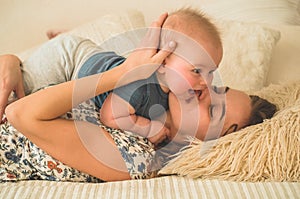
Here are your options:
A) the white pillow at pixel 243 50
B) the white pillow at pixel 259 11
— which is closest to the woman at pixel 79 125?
the white pillow at pixel 243 50

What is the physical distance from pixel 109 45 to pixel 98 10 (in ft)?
1.98

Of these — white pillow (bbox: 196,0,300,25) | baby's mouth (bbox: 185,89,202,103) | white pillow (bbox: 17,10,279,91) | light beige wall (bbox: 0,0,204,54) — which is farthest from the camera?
light beige wall (bbox: 0,0,204,54)

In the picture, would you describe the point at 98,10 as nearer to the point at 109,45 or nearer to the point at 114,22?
the point at 114,22

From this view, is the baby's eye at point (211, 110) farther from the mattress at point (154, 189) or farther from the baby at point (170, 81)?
the mattress at point (154, 189)

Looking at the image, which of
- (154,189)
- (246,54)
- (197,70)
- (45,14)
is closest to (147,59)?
(197,70)

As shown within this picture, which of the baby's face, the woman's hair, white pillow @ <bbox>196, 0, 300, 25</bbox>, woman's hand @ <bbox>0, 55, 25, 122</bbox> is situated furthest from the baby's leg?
white pillow @ <bbox>196, 0, 300, 25</bbox>

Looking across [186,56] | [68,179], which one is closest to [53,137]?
[68,179]

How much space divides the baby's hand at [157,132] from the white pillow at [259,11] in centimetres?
77

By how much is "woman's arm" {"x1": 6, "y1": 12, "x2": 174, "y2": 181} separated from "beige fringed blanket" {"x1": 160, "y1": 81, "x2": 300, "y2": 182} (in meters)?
0.13

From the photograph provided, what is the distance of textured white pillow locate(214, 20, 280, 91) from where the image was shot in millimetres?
1333

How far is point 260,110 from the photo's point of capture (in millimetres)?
1029

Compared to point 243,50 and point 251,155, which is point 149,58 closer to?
point 251,155

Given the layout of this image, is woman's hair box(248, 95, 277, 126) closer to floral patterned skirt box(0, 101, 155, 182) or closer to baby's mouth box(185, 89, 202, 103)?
baby's mouth box(185, 89, 202, 103)

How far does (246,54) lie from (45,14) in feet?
3.00
